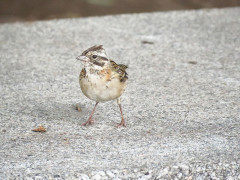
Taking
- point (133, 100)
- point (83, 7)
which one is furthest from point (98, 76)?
point (83, 7)

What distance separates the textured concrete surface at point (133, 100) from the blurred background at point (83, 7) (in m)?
2.06

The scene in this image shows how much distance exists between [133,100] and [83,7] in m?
6.29

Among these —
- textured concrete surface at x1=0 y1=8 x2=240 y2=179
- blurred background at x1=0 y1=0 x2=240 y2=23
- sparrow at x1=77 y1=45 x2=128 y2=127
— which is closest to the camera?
textured concrete surface at x1=0 y1=8 x2=240 y2=179

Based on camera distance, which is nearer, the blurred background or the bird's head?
the bird's head

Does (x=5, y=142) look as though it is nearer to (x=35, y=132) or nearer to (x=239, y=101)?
(x=35, y=132)

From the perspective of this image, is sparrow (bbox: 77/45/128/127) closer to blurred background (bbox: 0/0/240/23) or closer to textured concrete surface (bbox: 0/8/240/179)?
textured concrete surface (bbox: 0/8/240/179)

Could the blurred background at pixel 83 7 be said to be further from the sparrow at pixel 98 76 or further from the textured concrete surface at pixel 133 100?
the sparrow at pixel 98 76

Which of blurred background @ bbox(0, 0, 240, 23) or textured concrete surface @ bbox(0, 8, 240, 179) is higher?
blurred background @ bbox(0, 0, 240, 23)

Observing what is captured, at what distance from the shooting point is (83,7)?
40.6 ft

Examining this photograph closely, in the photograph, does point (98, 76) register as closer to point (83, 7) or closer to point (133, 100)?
point (133, 100)

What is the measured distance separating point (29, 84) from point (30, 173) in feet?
8.39

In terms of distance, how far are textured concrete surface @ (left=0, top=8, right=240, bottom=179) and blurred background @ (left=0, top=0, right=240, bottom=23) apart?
2.06 meters

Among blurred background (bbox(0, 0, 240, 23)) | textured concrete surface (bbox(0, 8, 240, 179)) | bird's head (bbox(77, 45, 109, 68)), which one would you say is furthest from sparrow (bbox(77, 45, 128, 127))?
blurred background (bbox(0, 0, 240, 23))

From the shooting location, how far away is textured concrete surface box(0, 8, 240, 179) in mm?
4863
